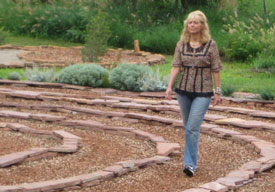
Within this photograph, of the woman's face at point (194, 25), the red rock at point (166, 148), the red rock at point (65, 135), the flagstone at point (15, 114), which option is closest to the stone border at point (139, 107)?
the flagstone at point (15, 114)

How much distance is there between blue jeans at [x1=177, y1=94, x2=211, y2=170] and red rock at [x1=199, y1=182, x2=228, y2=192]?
1.88 feet

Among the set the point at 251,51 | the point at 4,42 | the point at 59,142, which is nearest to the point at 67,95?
the point at 59,142

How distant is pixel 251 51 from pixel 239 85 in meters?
3.62

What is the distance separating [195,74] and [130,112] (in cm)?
325

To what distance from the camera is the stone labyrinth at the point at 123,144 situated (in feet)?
18.4

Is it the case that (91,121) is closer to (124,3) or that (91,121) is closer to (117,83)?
(117,83)

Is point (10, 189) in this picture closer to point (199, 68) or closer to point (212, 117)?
point (199, 68)

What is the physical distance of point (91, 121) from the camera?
323 inches

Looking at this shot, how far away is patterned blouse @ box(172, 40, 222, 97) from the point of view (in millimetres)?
5934

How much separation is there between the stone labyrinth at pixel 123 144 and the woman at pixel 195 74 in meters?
0.34

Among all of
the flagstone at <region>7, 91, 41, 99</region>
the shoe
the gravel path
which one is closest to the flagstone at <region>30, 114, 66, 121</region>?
the flagstone at <region>7, 91, 41, 99</region>

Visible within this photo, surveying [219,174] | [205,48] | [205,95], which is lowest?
[219,174]

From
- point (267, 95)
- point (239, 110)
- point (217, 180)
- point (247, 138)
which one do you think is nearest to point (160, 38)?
point (267, 95)

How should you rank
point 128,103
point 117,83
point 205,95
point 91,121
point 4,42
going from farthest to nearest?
point 4,42 → point 117,83 → point 128,103 → point 91,121 → point 205,95
